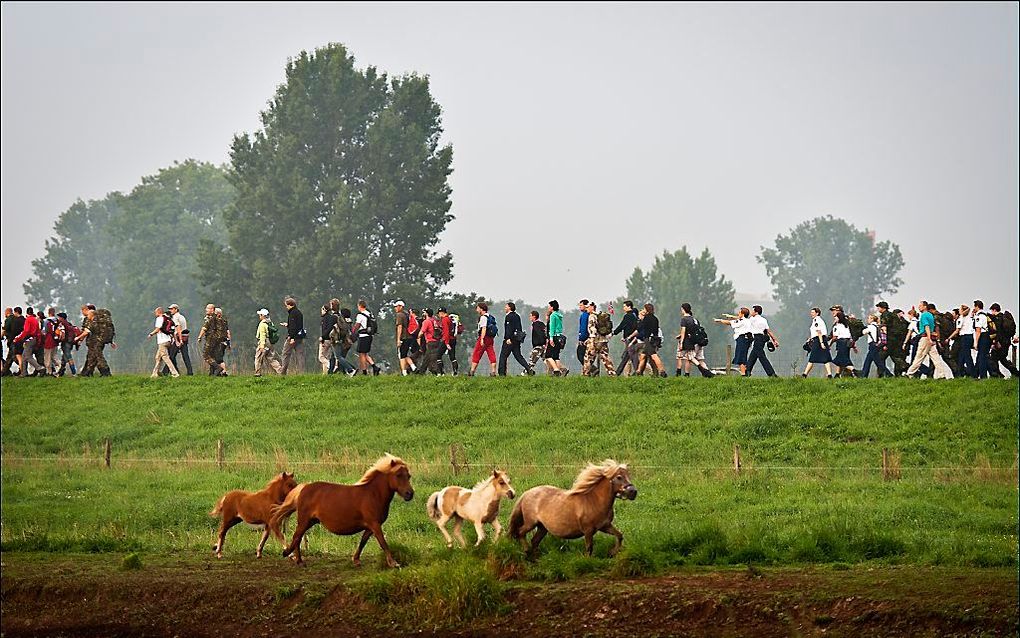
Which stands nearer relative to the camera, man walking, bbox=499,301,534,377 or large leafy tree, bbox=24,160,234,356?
man walking, bbox=499,301,534,377

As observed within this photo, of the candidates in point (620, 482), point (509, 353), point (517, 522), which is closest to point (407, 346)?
point (509, 353)

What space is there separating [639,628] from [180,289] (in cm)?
8253

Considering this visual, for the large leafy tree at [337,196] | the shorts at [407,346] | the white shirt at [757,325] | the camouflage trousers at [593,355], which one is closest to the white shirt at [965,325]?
the white shirt at [757,325]

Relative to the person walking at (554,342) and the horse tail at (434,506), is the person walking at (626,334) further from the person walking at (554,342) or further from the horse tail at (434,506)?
the horse tail at (434,506)

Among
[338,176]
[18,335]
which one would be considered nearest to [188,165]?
[338,176]

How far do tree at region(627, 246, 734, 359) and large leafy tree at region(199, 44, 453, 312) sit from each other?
118ft

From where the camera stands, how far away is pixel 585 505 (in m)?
19.0

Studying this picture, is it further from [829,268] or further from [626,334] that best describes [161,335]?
[829,268]

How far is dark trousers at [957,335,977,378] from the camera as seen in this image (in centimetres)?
3769

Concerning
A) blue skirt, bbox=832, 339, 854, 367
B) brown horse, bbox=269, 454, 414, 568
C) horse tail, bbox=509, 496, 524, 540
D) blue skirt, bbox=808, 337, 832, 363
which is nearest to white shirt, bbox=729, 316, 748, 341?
blue skirt, bbox=808, 337, 832, 363

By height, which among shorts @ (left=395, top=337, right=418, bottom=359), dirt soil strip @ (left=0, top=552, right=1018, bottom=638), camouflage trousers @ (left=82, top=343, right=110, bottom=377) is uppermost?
shorts @ (left=395, top=337, right=418, bottom=359)

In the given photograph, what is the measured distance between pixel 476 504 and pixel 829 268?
5062 inches

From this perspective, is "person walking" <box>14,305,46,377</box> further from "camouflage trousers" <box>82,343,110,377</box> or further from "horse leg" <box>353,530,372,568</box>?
"horse leg" <box>353,530,372,568</box>

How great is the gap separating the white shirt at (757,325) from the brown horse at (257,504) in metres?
19.2
